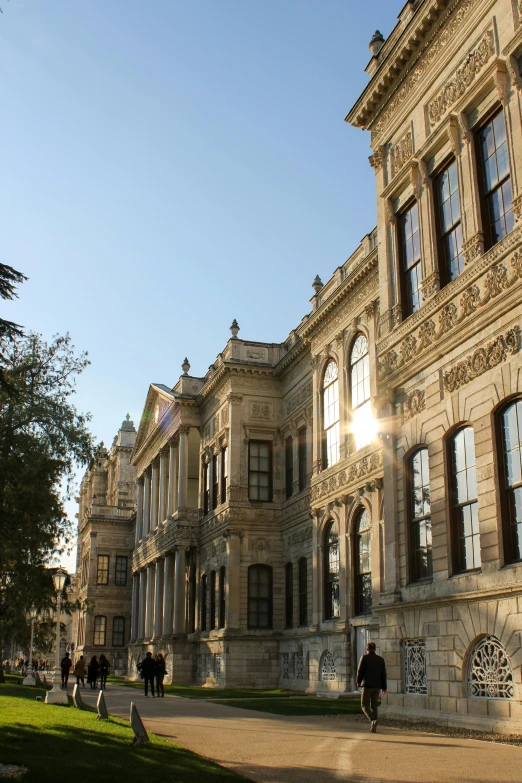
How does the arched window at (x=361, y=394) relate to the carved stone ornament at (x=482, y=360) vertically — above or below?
above

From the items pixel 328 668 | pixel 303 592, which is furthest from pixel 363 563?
pixel 303 592

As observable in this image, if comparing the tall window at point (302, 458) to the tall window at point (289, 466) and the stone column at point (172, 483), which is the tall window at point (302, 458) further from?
the stone column at point (172, 483)

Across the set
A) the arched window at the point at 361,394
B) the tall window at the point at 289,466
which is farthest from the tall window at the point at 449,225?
the tall window at the point at 289,466

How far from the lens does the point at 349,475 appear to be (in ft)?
96.6

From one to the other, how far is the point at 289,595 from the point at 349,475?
9.66m

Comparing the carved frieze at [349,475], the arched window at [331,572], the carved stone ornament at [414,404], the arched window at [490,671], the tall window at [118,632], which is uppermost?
the carved frieze at [349,475]

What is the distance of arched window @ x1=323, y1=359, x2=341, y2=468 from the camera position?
1251 inches

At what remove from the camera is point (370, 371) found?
28.6 metres

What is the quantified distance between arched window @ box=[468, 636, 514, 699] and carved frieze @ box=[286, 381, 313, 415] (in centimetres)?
2178

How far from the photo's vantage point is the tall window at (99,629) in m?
65.9

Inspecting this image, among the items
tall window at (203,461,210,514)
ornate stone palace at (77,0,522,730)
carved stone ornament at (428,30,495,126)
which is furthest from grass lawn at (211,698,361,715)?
tall window at (203,461,210,514)

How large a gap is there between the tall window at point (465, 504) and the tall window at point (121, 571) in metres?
55.7

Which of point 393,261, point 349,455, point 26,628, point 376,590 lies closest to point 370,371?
point 349,455

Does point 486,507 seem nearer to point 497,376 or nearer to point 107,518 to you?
point 497,376
